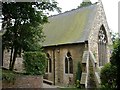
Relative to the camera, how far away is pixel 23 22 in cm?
2072

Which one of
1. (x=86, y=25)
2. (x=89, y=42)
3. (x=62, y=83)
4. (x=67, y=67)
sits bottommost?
(x=62, y=83)

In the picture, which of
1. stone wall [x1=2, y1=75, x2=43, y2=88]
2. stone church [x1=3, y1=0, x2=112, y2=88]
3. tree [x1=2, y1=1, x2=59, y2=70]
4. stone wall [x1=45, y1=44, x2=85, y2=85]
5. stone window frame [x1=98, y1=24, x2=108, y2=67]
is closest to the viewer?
stone wall [x1=2, y1=75, x2=43, y2=88]

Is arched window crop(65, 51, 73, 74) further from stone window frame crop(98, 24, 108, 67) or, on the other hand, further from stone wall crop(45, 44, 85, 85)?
stone window frame crop(98, 24, 108, 67)

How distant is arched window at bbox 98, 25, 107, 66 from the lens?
29.9m

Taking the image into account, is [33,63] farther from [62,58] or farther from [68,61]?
[62,58]

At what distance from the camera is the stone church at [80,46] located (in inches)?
1085

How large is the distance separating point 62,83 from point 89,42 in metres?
6.21

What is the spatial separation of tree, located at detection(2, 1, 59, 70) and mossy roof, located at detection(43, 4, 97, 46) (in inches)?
313

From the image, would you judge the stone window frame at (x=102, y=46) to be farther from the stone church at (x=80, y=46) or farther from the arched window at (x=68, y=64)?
the arched window at (x=68, y=64)

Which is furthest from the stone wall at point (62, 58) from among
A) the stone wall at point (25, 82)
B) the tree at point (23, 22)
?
the stone wall at point (25, 82)

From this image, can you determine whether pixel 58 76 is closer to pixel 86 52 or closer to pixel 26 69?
pixel 86 52

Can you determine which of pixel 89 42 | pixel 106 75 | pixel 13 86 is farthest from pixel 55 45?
pixel 13 86

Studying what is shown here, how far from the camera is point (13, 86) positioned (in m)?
17.1

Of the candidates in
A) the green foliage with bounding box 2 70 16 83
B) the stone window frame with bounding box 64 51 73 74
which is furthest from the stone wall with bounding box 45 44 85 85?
the green foliage with bounding box 2 70 16 83
